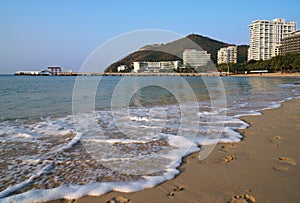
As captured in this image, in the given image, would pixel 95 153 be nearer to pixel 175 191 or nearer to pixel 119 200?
pixel 119 200

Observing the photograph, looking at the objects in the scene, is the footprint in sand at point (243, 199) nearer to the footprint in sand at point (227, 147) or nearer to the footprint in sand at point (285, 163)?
the footprint in sand at point (285, 163)

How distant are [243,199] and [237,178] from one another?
0.51 metres

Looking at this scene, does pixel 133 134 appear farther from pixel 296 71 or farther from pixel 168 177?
pixel 296 71

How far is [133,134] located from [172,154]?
1.67m

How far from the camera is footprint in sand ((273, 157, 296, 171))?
3.23 m

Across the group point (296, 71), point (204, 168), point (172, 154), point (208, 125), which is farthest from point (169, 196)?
point (296, 71)

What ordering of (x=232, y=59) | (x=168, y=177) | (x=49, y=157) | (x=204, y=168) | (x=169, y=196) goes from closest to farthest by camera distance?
(x=169, y=196) < (x=168, y=177) < (x=204, y=168) < (x=49, y=157) < (x=232, y=59)

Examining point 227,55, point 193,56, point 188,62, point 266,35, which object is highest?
point 266,35

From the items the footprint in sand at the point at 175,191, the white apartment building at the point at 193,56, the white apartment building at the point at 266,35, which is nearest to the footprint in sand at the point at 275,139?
the footprint in sand at the point at 175,191

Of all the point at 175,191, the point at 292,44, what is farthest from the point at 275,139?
the point at 292,44

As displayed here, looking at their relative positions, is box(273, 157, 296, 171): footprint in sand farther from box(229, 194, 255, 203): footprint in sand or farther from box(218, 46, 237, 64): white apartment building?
box(218, 46, 237, 64): white apartment building

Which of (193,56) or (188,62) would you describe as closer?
(193,56)

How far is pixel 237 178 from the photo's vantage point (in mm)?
2947

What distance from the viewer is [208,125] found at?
6289mm
